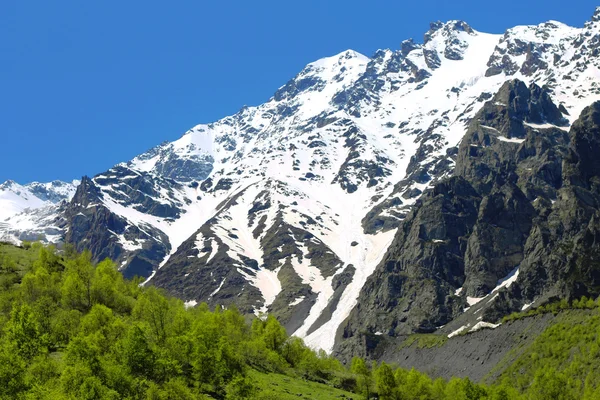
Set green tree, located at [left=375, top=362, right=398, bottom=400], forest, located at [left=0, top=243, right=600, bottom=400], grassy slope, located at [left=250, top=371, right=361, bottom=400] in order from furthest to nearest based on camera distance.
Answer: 1. green tree, located at [left=375, top=362, right=398, bottom=400]
2. grassy slope, located at [left=250, top=371, right=361, bottom=400]
3. forest, located at [left=0, top=243, right=600, bottom=400]

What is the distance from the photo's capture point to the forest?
282 ft

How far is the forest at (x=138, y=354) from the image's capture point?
3381 inches

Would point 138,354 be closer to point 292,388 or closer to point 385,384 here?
point 292,388

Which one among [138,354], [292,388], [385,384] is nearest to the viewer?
[138,354]

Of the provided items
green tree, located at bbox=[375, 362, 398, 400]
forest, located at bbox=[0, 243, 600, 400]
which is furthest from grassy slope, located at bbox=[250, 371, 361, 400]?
green tree, located at bbox=[375, 362, 398, 400]

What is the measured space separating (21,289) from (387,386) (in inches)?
2984

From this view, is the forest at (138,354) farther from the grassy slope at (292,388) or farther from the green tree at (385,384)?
the grassy slope at (292,388)

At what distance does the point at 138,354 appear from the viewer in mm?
94625

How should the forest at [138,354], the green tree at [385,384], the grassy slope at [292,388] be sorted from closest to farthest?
the forest at [138,354] < the grassy slope at [292,388] < the green tree at [385,384]

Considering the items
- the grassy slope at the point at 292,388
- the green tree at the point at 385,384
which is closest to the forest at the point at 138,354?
the green tree at the point at 385,384

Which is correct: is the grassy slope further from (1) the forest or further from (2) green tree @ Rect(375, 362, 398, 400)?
(2) green tree @ Rect(375, 362, 398, 400)

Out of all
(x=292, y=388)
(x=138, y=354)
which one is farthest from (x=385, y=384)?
(x=138, y=354)

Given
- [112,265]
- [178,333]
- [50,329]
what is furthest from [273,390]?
[112,265]

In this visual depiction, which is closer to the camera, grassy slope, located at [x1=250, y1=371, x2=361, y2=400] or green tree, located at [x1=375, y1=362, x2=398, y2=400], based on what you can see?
grassy slope, located at [x1=250, y1=371, x2=361, y2=400]
